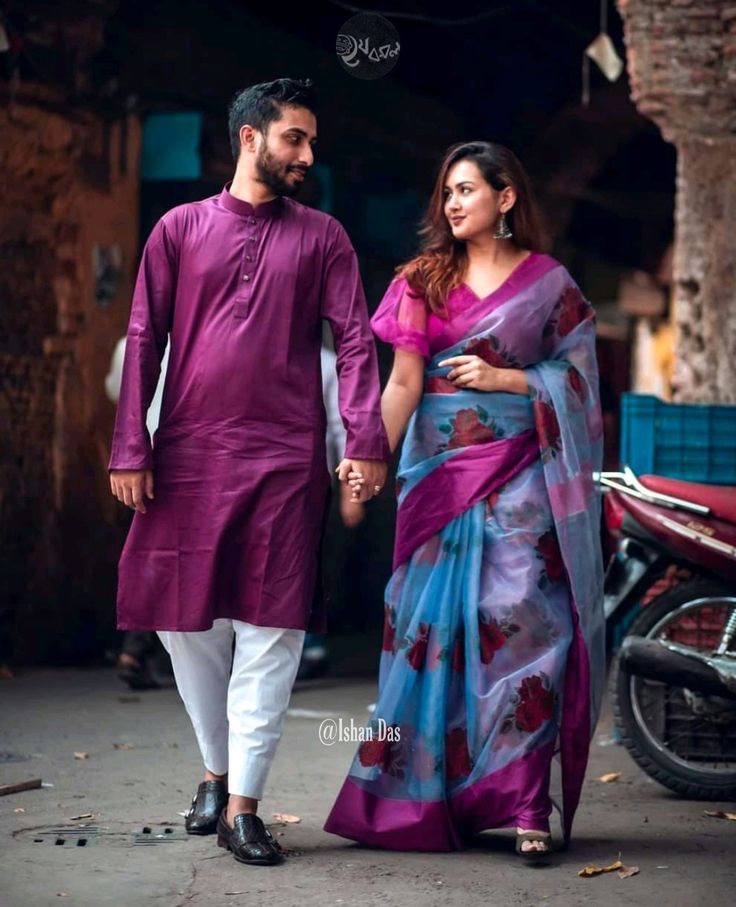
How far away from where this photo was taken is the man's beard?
4730 mm

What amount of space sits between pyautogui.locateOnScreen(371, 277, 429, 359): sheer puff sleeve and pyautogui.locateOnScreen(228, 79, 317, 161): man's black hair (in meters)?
0.57

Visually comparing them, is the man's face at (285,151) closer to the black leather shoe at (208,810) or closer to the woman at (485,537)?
the woman at (485,537)

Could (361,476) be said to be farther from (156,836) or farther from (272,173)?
(156,836)

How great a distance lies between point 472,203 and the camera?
5023mm

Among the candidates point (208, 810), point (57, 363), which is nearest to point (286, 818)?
point (208, 810)

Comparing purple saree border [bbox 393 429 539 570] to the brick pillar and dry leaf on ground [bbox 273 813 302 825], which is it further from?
the brick pillar

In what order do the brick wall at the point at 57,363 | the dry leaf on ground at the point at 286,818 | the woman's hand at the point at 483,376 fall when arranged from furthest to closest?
the brick wall at the point at 57,363
the dry leaf on ground at the point at 286,818
the woman's hand at the point at 483,376

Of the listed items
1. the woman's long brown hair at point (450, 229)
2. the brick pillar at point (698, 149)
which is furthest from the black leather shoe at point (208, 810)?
the brick pillar at point (698, 149)

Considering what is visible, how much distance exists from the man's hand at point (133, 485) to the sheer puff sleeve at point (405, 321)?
77cm

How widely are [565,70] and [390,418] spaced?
27.6 ft

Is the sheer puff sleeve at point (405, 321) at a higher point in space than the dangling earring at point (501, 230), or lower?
lower

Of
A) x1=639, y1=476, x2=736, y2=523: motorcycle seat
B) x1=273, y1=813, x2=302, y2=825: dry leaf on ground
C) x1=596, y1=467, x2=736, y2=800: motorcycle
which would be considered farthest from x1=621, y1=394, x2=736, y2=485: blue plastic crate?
x1=273, y1=813, x2=302, y2=825: dry leaf on ground

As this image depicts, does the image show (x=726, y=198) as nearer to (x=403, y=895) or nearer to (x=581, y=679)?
(x=581, y=679)

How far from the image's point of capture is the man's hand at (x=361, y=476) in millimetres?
4637
